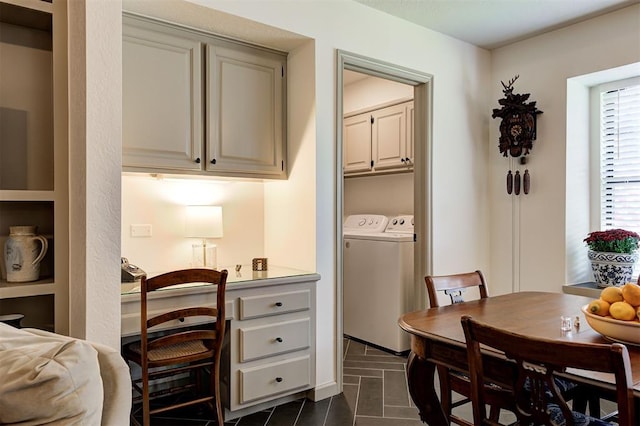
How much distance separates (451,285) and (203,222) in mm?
1559

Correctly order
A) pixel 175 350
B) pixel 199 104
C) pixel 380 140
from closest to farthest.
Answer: pixel 175 350 < pixel 199 104 < pixel 380 140

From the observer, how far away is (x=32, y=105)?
1806mm

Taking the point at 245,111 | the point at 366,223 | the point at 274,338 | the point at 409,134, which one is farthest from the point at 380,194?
the point at 274,338

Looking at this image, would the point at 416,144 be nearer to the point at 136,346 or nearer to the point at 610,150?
the point at 610,150

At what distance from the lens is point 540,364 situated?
1228 millimetres

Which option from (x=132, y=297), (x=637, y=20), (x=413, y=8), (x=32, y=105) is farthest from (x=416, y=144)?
(x=32, y=105)

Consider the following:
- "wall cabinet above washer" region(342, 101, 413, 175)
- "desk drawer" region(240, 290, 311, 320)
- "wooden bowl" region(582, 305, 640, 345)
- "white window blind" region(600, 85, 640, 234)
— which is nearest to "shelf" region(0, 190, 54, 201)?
"desk drawer" region(240, 290, 311, 320)

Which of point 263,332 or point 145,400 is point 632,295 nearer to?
point 263,332

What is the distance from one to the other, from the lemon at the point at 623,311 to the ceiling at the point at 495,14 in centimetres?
230

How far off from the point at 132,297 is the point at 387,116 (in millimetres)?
2823

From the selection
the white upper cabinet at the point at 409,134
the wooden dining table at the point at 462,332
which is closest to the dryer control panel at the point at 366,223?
the white upper cabinet at the point at 409,134

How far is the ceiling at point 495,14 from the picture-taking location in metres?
3.02

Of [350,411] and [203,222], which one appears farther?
[203,222]

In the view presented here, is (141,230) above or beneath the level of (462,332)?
above
